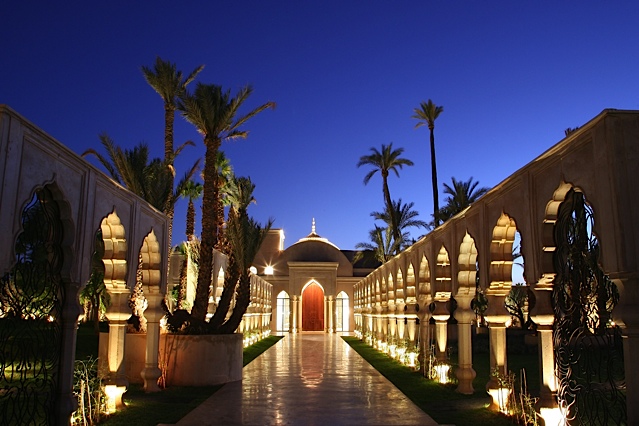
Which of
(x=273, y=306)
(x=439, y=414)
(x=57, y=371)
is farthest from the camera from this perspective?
(x=273, y=306)

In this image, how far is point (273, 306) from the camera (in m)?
42.7

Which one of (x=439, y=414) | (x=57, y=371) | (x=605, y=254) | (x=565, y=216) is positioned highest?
(x=565, y=216)

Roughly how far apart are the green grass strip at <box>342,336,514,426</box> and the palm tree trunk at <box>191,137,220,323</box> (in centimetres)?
484

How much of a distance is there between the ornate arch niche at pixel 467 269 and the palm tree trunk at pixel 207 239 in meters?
5.81

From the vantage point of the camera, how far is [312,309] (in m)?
43.3

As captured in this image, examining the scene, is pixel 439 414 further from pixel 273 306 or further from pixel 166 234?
pixel 273 306

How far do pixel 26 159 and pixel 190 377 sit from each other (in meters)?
7.05

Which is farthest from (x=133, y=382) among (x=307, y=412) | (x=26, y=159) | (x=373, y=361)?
(x=373, y=361)

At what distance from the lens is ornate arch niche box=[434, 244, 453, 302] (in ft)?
44.4

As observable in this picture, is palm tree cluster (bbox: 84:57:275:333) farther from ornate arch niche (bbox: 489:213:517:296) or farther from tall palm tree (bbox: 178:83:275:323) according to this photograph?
ornate arch niche (bbox: 489:213:517:296)

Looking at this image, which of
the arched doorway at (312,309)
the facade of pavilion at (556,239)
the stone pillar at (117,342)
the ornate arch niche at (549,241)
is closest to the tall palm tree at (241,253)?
the stone pillar at (117,342)

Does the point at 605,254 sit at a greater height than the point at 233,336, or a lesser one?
greater

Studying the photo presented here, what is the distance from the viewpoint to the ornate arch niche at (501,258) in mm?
9562

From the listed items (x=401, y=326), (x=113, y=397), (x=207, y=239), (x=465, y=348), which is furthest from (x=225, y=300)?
(x=401, y=326)
